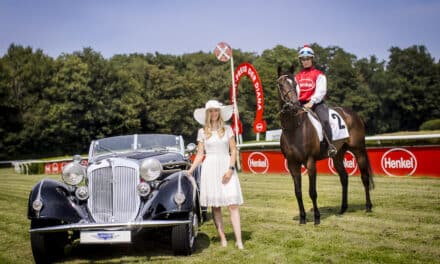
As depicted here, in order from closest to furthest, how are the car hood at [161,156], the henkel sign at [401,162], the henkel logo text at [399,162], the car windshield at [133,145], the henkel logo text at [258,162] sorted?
the car hood at [161,156] → the car windshield at [133,145] → the henkel sign at [401,162] → the henkel logo text at [399,162] → the henkel logo text at [258,162]

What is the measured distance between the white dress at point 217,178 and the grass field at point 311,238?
0.75 m

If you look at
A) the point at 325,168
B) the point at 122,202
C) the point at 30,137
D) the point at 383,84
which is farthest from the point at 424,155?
the point at 383,84

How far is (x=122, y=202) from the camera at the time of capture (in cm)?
657

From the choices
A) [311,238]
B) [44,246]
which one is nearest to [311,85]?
[311,238]

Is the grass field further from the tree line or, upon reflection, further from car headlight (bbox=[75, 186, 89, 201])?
the tree line

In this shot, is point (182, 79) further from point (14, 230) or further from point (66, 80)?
point (14, 230)

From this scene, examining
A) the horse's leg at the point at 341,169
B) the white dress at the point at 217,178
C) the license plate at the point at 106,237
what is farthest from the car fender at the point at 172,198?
the horse's leg at the point at 341,169

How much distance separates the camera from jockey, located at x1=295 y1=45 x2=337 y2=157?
8703mm

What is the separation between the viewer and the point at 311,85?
29.1 ft

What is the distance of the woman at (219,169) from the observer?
21.9 ft

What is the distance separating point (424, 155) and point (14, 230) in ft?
40.6

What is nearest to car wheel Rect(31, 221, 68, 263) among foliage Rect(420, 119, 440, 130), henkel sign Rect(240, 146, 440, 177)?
henkel sign Rect(240, 146, 440, 177)

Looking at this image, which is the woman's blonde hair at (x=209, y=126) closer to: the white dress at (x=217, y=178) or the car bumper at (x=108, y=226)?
the white dress at (x=217, y=178)

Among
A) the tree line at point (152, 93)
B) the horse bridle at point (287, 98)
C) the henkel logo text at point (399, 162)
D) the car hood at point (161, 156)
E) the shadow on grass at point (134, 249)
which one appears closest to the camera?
the shadow on grass at point (134, 249)
